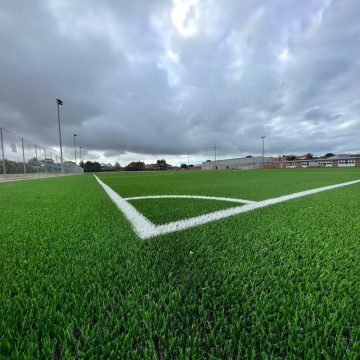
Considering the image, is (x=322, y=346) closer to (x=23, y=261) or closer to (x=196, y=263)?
(x=196, y=263)

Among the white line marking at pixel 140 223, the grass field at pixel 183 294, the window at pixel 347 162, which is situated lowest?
the grass field at pixel 183 294

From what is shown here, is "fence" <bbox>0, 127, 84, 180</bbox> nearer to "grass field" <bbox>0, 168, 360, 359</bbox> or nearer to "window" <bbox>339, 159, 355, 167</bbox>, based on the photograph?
"grass field" <bbox>0, 168, 360, 359</bbox>

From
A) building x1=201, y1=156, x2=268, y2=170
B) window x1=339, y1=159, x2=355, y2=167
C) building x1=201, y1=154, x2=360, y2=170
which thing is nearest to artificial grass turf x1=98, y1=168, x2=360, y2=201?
window x1=339, y1=159, x2=355, y2=167

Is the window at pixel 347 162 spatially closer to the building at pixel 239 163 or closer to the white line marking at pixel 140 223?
the building at pixel 239 163

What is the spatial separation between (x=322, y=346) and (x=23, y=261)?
150cm

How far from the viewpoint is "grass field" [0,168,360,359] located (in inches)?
24.1

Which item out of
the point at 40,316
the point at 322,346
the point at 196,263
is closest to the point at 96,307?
the point at 40,316

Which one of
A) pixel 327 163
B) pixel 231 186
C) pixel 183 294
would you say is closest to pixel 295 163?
pixel 327 163

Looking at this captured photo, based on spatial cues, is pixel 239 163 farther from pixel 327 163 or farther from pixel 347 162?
pixel 347 162

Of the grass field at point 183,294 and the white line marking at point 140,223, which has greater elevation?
the white line marking at point 140,223

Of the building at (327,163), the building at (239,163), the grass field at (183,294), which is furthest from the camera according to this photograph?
the building at (239,163)

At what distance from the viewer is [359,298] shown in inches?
31.3

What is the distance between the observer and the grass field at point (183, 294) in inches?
24.1

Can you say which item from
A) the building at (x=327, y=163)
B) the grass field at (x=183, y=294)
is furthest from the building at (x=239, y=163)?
the grass field at (x=183, y=294)
